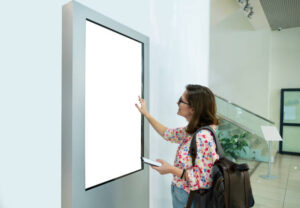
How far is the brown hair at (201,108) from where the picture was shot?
1.22 m

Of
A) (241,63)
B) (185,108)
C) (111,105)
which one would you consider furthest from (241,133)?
(111,105)

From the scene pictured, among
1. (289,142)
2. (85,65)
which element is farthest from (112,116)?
(289,142)

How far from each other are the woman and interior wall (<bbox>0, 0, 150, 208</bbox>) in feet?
1.67

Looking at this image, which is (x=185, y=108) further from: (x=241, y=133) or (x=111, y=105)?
(x=241, y=133)

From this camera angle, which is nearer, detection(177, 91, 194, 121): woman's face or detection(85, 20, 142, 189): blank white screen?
detection(85, 20, 142, 189): blank white screen

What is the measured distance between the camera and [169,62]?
1.58m

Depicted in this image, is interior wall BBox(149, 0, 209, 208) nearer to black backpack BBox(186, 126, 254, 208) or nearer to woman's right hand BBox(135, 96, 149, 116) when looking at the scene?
woman's right hand BBox(135, 96, 149, 116)

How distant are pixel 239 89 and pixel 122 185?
7.78 m

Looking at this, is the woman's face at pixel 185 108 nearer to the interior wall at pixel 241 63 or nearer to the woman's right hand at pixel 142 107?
the woman's right hand at pixel 142 107

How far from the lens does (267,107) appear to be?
774 centimetres

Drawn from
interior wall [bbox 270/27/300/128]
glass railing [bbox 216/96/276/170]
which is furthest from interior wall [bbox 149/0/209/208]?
interior wall [bbox 270/27/300/128]

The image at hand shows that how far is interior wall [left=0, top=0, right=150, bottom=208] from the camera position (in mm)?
733
